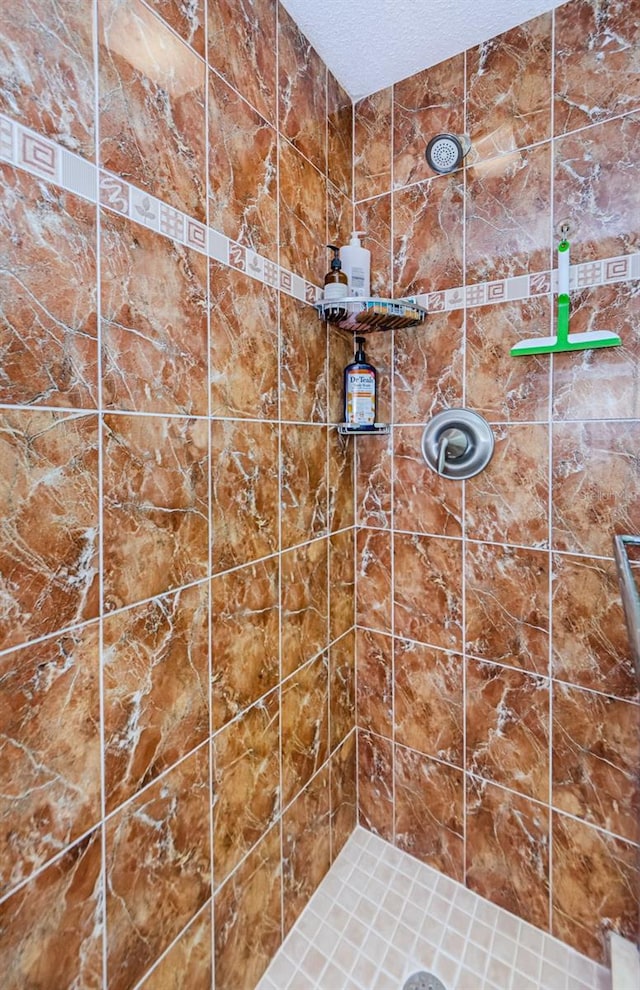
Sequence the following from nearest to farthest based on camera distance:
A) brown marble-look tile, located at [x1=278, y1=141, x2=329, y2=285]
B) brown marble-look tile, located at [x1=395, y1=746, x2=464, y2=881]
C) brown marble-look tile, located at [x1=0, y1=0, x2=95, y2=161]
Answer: brown marble-look tile, located at [x1=0, y1=0, x2=95, y2=161] → brown marble-look tile, located at [x1=278, y1=141, x2=329, y2=285] → brown marble-look tile, located at [x1=395, y1=746, x2=464, y2=881]

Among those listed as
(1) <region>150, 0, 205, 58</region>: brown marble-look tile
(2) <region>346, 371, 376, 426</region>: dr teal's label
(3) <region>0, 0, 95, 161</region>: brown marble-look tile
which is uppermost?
(1) <region>150, 0, 205, 58</region>: brown marble-look tile

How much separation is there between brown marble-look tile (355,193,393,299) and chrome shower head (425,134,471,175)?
17 centimetres

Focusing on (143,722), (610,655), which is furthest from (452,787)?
(143,722)

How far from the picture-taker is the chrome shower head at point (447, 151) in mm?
1212

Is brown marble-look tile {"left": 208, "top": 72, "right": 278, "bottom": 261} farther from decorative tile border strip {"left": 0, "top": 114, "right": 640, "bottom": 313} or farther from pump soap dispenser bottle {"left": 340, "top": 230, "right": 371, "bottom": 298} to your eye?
pump soap dispenser bottle {"left": 340, "top": 230, "right": 371, "bottom": 298}

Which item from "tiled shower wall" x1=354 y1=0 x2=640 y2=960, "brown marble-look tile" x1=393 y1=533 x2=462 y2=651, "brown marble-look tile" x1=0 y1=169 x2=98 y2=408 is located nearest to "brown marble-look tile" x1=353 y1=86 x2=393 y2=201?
"tiled shower wall" x1=354 y1=0 x2=640 y2=960

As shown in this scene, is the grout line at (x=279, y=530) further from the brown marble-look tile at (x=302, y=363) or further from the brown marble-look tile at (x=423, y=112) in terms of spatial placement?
the brown marble-look tile at (x=423, y=112)

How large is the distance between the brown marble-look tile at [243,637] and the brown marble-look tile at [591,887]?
0.92 meters

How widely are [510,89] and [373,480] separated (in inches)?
44.8

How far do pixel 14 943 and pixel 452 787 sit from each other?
1152mm

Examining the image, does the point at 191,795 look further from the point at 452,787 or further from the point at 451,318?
the point at 451,318

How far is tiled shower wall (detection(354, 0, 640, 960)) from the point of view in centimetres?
108

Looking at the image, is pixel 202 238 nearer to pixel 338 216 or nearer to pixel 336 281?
pixel 336 281

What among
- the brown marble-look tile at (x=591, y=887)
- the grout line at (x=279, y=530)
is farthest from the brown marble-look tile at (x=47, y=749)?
the brown marble-look tile at (x=591, y=887)
